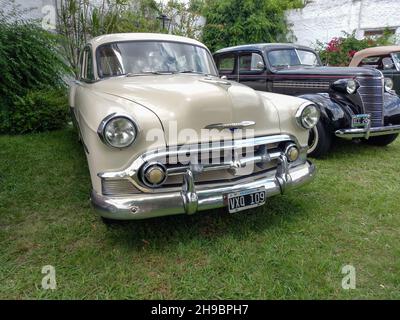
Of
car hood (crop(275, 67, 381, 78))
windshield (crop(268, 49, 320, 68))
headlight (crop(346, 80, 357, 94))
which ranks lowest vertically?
headlight (crop(346, 80, 357, 94))

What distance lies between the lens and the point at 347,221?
2.87 meters

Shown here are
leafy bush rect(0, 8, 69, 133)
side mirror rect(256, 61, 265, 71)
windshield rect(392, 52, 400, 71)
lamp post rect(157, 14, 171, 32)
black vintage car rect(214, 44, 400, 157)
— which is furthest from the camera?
lamp post rect(157, 14, 171, 32)

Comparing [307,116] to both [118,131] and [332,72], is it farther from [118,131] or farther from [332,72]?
[332,72]

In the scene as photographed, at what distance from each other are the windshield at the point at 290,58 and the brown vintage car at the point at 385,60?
88.7 inches

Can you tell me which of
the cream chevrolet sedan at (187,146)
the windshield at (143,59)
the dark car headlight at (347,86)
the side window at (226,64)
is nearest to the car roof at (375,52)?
the side window at (226,64)

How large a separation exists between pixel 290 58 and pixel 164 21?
20.4 feet

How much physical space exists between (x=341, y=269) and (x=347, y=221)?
29.6 inches

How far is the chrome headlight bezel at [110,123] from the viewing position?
2.08 m

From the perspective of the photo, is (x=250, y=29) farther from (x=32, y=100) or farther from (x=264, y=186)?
(x=264, y=186)

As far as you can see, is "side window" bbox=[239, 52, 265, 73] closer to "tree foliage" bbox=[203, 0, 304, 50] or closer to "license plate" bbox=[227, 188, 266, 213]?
"license plate" bbox=[227, 188, 266, 213]

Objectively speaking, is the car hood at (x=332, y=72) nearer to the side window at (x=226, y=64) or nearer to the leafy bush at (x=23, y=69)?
the side window at (x=226, y=64)

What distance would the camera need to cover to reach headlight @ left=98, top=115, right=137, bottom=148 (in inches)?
82.1

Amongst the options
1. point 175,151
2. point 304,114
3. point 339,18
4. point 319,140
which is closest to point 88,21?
point 319,140

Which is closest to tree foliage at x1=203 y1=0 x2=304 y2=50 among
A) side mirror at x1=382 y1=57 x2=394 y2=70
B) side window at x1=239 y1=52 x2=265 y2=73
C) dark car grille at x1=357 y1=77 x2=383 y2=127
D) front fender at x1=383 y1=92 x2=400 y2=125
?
side mirror at x1=382 y1=57 x2=394 y2=70
